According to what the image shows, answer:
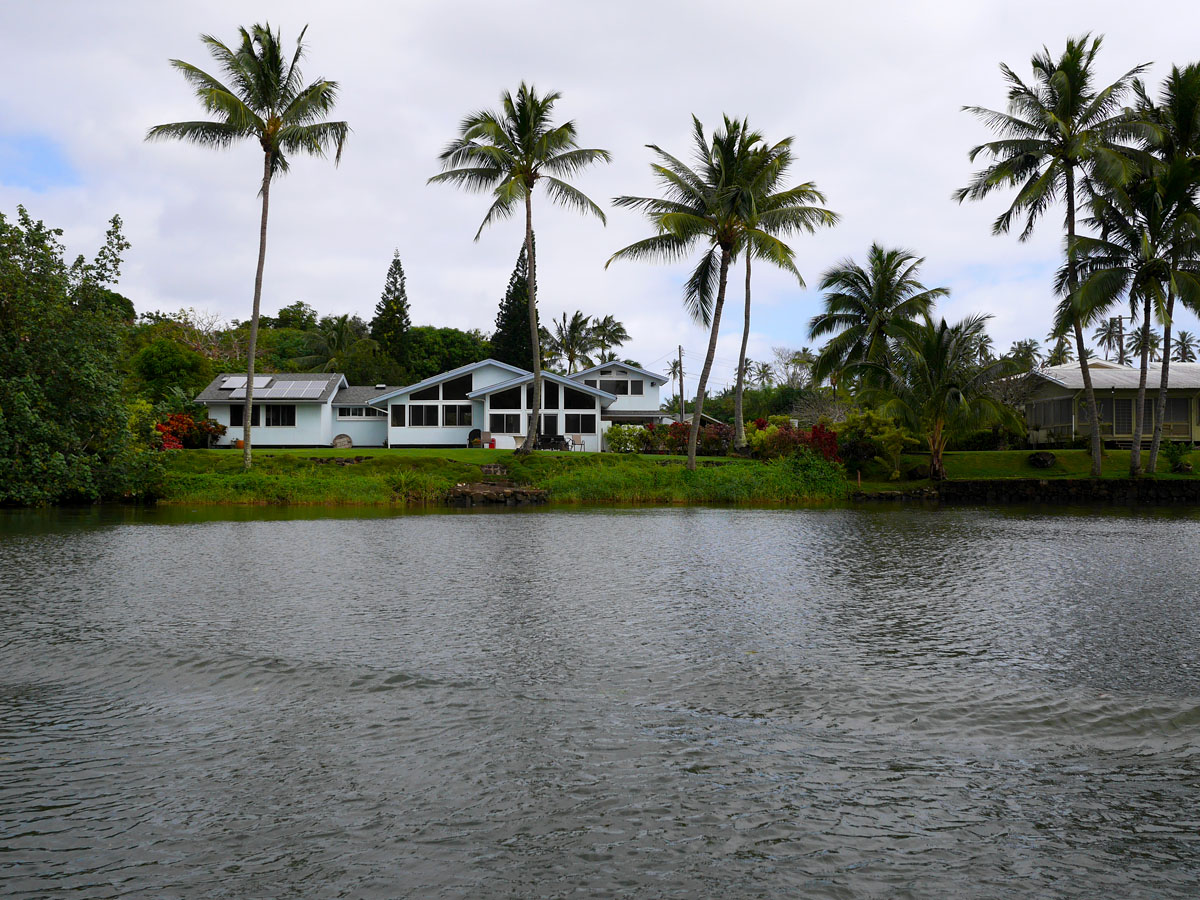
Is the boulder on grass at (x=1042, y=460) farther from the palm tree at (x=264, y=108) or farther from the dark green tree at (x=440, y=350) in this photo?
the dark green tree at (x=440, y=350)

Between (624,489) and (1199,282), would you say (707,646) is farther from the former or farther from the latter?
(1199,282)

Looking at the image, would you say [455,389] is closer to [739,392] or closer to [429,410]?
[429,410]

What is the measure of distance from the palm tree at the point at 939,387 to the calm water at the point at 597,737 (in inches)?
882

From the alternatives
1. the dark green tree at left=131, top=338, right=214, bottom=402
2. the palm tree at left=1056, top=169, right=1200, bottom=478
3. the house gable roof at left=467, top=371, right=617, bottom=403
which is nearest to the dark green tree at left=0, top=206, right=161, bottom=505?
the house gable roof at left=467, top=371, right=617, bottom=403

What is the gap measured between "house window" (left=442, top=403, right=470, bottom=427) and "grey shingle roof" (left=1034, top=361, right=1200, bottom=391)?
27771 millimetres

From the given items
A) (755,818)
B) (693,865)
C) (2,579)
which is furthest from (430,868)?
(2,579)

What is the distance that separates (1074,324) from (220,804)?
106 ft

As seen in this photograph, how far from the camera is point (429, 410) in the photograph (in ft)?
149

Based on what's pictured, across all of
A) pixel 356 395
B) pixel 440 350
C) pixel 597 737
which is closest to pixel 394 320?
pixel 440 350

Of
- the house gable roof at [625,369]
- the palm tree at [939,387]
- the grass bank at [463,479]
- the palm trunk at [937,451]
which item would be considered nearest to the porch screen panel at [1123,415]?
the palm tree at [939,387]

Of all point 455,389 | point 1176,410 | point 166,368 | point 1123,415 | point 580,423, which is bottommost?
point 580,423

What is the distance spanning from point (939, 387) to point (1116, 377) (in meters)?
13.4

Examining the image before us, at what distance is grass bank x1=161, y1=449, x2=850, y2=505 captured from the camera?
27203mm

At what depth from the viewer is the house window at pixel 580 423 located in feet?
146
